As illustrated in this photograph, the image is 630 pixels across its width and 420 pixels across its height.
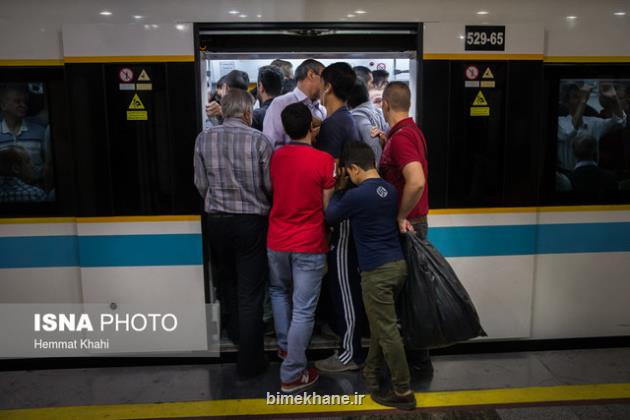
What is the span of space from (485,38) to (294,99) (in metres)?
1.32

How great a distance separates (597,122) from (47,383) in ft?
13.5

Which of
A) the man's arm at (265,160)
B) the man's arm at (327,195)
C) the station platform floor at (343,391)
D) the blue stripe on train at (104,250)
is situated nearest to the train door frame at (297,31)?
the blue stripe on train at (104,250)

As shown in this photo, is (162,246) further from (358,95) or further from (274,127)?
(358,95)

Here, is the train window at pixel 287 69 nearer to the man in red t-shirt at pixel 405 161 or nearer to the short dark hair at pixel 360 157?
the man in red t-shirt at pixel 405 161

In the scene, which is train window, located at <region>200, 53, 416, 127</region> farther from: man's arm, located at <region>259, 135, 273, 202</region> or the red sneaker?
the red sneaker

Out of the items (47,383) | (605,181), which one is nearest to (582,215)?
(605,181)

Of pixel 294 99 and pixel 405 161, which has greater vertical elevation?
pixel 294 99

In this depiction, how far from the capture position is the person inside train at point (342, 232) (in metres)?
3.76

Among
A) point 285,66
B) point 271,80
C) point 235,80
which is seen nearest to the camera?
point 271,80

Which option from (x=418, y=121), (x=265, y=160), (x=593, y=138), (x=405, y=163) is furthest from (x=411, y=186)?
(x=593, y=138)

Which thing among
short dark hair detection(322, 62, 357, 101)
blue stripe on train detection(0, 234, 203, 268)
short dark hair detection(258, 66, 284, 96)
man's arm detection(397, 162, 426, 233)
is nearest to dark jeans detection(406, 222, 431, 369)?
man's arm detection(397, 162, 426, 233)

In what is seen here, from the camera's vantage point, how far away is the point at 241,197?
11.9ft

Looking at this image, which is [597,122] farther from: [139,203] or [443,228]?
[139,203]

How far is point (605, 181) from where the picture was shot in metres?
4.14
